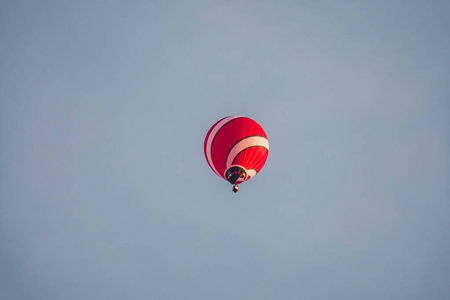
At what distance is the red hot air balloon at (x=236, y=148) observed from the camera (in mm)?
13305

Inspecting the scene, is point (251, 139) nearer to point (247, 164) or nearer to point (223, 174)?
point (247, 164)

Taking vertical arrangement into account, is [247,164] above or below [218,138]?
below

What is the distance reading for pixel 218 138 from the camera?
13.8 m

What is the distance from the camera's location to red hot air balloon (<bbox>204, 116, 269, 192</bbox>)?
43.7 feet

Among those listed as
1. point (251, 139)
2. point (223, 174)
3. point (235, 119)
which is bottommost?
point (223, 174)

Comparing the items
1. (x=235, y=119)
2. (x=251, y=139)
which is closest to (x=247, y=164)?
(x=251, y=139)

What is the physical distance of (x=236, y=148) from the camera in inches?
522

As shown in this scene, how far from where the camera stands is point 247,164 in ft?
44.3

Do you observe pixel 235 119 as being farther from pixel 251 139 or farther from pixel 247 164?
pixel 247 164

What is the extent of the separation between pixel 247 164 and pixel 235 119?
2110 mm

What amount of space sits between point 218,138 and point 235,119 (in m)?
1.17

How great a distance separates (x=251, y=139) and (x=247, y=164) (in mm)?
1090

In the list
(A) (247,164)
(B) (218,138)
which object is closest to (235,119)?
(B) (218,138)

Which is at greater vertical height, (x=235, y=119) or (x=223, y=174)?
(x=235, y=119)
